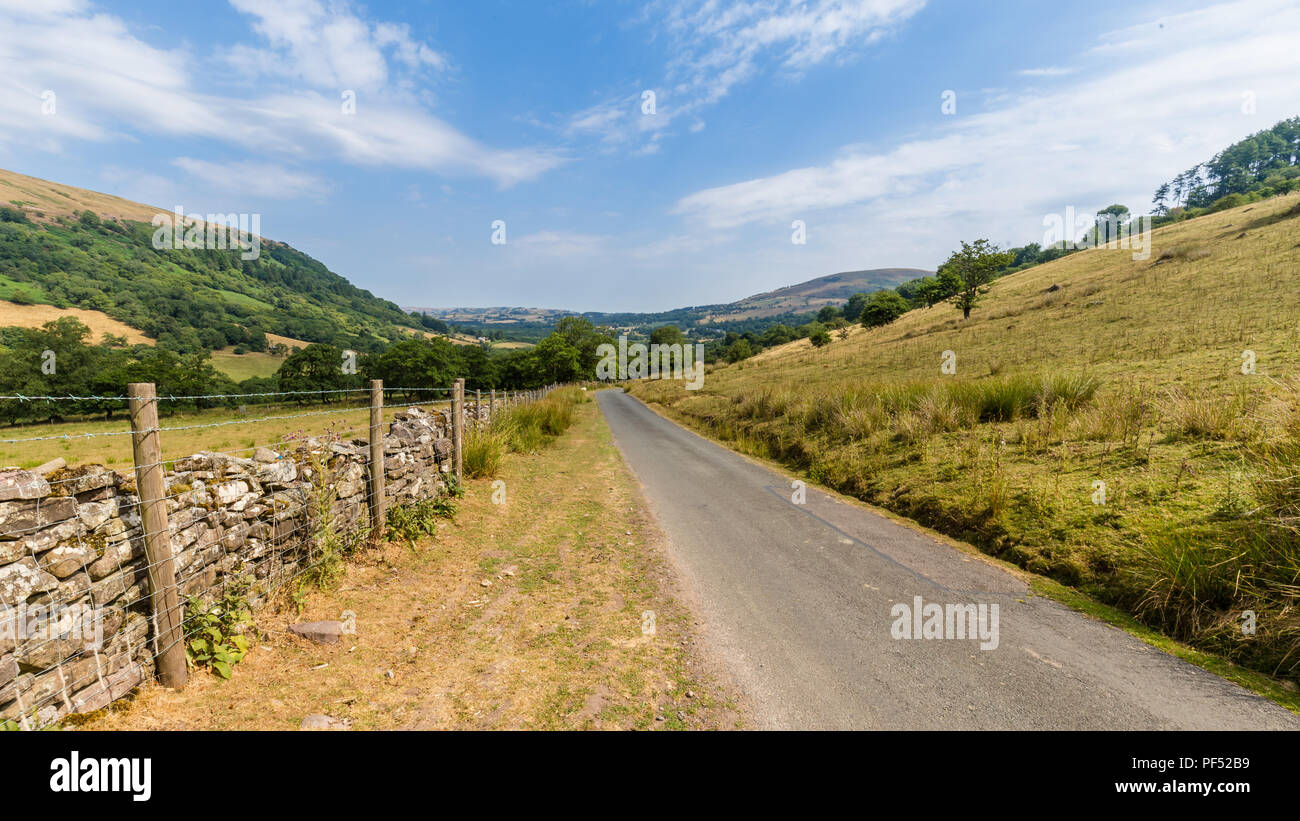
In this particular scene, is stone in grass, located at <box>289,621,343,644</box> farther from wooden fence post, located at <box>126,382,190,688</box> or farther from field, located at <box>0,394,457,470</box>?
field, located at <box>0,394,457,470</box>

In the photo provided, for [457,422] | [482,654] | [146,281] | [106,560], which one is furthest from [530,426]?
[146,281]

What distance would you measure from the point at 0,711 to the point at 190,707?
813 millimetres

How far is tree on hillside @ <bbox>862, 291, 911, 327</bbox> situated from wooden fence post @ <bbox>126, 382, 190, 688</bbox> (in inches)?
2513

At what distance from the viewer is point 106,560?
2.97m

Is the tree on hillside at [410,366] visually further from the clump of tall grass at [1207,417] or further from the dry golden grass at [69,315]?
the clump of tall grass at [1207,417]

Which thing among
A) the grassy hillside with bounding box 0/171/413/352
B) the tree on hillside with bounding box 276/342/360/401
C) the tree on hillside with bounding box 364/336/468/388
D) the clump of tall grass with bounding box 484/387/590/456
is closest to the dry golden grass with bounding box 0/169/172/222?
the grassy hillside with bounding box 0/171/413/352

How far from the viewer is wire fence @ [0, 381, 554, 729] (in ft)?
8.54

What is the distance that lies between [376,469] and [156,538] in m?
2.83

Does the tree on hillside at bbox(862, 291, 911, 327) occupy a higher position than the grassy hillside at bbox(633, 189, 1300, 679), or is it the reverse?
the tree on hillside at bbox(862, 291, 911, 327)

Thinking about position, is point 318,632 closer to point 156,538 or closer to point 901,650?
point 156,538

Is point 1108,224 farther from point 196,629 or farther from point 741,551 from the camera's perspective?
point 196,629

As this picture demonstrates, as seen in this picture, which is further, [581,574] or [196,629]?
[581,574]

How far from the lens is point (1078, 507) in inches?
227
